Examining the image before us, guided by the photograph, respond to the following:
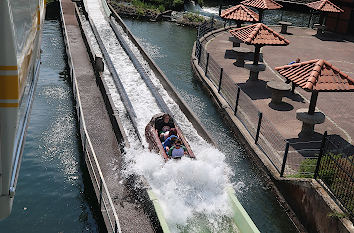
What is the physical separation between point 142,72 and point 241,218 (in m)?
14.5

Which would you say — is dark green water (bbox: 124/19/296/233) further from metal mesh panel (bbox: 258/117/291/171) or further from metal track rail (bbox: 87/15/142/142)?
metal track rail (bbox: 87/15/142/142)

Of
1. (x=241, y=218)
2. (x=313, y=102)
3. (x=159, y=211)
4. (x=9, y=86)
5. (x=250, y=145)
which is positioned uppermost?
(x=9, y=86)

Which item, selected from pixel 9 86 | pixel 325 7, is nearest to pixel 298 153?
pixel 9 86

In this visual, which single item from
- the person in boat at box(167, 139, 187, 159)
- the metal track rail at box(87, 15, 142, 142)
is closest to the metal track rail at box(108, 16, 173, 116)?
the metal track rail at box(87, 15, 142, 142)

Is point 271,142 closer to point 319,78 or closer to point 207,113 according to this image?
point 319,78

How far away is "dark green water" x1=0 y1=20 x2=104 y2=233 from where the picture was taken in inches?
496

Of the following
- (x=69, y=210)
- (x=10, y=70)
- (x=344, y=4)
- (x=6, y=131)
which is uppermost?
(x=10, y=70)

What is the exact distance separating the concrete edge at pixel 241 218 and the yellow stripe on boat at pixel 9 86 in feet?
23.5

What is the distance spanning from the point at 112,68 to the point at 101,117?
8.27 meters

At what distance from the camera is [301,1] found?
159 feet

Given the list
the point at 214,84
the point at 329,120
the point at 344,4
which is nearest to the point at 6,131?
the point at 329,120

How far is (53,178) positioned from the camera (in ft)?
48.2

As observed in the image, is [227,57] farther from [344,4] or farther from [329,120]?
[344,4]

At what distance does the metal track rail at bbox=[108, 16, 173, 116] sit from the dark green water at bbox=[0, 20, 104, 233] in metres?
4.10
